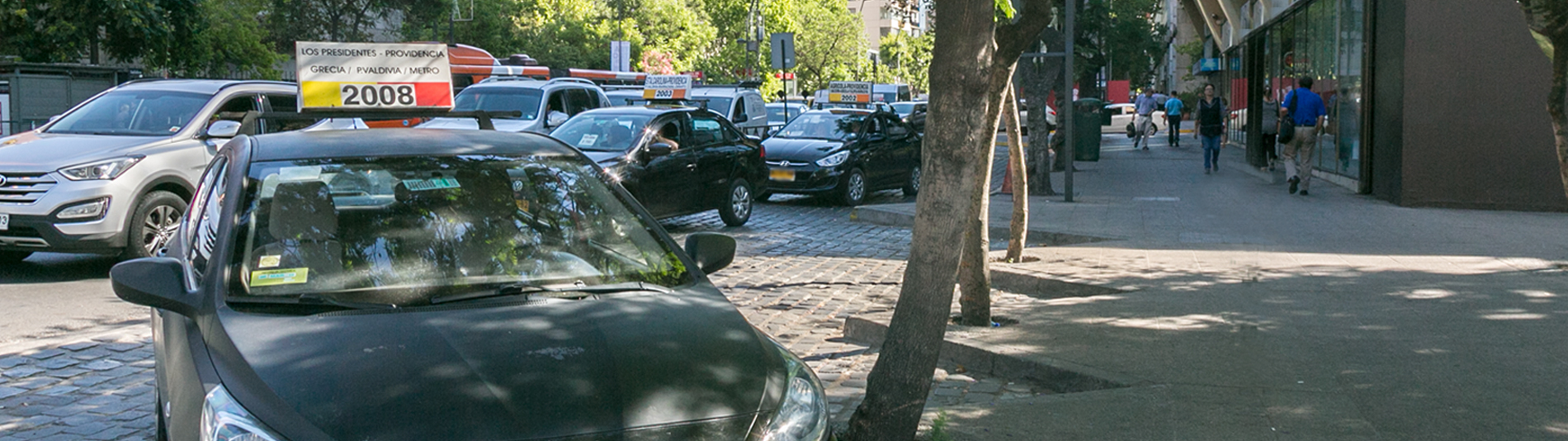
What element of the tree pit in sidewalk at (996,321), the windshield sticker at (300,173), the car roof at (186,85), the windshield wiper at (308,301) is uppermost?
the car roof at (186,85)

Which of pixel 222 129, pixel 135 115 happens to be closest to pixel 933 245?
pixel 222 129

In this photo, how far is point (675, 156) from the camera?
1359 cm

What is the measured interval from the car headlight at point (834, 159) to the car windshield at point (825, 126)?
66cm

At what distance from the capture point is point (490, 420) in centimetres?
300

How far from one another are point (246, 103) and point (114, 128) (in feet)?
3.47

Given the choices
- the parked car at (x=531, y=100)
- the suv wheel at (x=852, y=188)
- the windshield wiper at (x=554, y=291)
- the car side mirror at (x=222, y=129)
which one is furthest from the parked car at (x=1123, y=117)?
the windshield wiper at (x=554, y=291)

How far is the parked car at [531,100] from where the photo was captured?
17.3 m

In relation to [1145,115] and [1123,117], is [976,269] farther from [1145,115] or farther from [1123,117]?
[1123,117]

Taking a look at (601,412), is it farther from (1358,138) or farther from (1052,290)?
(1358,138)

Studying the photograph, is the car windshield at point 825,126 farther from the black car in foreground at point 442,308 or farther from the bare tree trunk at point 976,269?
the black car in foreground at point 442,308

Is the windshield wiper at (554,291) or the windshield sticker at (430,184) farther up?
the windshield sticker at (430,184)

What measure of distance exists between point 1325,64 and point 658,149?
12077 millimetres

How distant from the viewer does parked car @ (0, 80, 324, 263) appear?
9414mm

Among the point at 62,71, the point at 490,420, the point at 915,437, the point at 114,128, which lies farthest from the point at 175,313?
the point at 62,71
